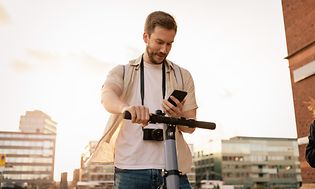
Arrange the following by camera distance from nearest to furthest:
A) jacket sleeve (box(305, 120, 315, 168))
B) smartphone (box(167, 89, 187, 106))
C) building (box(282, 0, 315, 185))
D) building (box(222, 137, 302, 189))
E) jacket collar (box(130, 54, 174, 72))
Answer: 1. smartphone (box(167, 89, 187, 106))
2. jacket collar (box(130, 54, 174, 72))
3. jacket sleeve (box(305, 120, 315, 168))
4. building (box(282, 0, 315, 185))
5. building (box(222, 137, 302, 189))

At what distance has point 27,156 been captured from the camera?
112062 millimetres

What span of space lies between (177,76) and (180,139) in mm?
451

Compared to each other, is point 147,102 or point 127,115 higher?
point 147,102

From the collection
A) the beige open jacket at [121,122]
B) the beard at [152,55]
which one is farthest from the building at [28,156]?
the beard at [152,55]

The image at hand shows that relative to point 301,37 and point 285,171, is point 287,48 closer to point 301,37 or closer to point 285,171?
point 301,37

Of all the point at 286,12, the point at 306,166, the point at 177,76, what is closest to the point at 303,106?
the point at 306,166

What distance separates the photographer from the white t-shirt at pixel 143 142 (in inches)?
82.5

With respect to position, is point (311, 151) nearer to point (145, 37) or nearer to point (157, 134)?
point (157, 134)

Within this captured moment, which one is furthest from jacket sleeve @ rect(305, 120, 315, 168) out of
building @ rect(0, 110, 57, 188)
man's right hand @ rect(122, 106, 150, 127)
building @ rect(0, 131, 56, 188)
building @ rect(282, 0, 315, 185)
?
building @ rect(0, 131, 56, 188)

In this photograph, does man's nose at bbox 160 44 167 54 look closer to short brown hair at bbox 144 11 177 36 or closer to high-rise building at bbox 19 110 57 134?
short brown hair at bbox 144 11 177 36

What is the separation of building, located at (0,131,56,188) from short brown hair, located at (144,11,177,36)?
115 metres

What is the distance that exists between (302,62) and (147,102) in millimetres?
10686

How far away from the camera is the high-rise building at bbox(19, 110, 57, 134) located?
163m

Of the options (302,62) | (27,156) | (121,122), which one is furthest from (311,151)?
(27,156)
